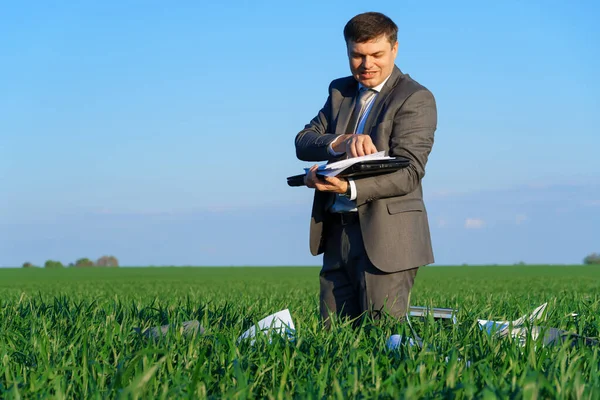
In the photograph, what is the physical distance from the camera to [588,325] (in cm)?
554

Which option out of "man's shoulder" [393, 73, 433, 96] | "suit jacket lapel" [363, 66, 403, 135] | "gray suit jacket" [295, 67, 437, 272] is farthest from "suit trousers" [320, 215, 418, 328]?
"man's shoulder" [393, 73, 433, 96]

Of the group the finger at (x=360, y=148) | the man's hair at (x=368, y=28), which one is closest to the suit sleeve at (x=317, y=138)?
the finger at (x=360, y=148)

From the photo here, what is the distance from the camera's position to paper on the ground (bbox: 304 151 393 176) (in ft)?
14.4

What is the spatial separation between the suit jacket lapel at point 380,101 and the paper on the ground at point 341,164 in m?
0.54

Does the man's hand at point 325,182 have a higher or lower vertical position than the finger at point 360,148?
lower

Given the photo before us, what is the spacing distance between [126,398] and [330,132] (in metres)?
3.21

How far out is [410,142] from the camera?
16.1 feet

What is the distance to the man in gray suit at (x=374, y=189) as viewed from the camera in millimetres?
4805

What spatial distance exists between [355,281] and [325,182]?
2.86 feet

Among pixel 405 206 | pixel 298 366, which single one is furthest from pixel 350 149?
pixel 298 366

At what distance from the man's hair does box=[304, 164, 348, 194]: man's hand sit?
917 mm

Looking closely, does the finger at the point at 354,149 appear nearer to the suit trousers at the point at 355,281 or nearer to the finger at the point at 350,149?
the finger at the point at 350,149

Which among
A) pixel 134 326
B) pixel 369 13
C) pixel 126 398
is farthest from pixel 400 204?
pixel 126 398

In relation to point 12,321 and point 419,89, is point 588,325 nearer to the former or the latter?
point 419,89
